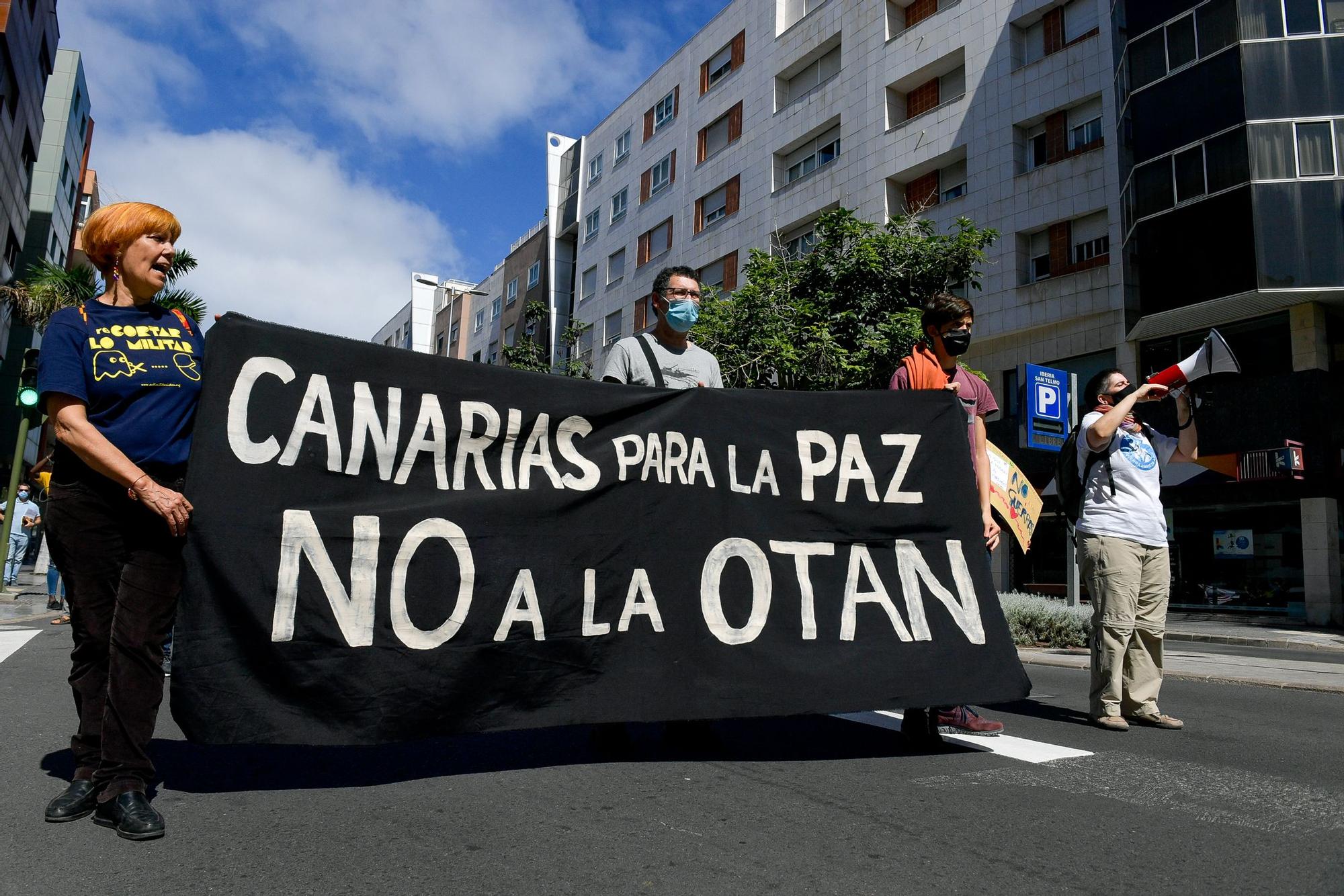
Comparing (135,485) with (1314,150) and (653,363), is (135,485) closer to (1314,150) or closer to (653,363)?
(653,363)

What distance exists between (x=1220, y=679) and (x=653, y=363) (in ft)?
18.4

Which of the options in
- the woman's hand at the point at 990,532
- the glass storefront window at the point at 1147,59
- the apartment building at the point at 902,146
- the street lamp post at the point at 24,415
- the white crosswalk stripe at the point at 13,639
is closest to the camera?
the woman's hand at the point at 990,532

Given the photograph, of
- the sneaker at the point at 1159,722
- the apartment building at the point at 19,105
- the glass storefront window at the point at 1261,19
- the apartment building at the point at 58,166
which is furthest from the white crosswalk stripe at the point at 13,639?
the apartment building at the point at 58,166

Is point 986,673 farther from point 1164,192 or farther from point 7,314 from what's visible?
point 7,314

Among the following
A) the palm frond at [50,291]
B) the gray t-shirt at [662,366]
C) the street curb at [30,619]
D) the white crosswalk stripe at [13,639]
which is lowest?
the street curb at [30,619]

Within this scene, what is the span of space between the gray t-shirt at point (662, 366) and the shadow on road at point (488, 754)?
4.84 feet

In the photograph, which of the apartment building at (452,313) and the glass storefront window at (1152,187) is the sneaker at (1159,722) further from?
the apartment building at (452,313)

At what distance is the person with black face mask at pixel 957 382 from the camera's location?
174 inches

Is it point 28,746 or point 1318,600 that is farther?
point 1318,600

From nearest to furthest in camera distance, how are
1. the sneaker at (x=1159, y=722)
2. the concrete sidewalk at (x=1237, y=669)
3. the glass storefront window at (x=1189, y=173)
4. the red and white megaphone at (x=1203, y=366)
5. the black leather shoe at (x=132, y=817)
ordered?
1. the black leather shoe at (x=132, y=817)
2. the red and white megaphone at (x=1203, y=366)
3. the sneaker at (x=1159, y=722)
4. the concrete sidewalk at (x=1237, y=669)
5. the glass storefront window at (x=1189, y=173)

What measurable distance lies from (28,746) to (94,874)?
71.3 inches

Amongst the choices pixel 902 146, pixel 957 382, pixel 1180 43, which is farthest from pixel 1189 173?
pixel 957 382

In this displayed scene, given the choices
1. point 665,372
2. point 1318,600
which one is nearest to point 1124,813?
point 665,372

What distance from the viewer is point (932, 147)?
26016 mm
